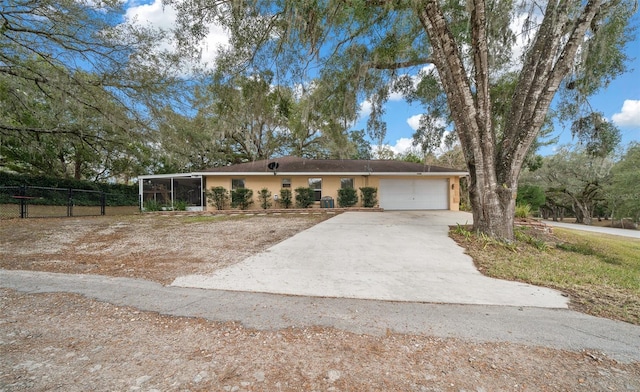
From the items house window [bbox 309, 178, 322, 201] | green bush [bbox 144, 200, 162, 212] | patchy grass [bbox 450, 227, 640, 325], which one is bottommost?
patchy grass [bbox 450, 227, 640, 325]

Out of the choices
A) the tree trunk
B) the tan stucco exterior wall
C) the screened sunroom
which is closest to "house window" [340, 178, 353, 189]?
the tan stucco exterior wall

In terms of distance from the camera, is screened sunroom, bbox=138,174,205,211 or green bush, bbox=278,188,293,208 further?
screened sunroom, bbox=138,174,205,211

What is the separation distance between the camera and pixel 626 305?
341 centimetres

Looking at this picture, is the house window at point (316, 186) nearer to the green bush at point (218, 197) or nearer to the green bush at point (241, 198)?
the green bush at point (241, 198)

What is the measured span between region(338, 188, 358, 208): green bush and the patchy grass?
7079 mm

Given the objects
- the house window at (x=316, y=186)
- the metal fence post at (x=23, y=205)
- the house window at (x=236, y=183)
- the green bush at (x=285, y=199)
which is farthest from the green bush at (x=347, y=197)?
the metal fence post at (x=23, y=205)

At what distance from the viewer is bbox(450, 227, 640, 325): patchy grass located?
138 inches

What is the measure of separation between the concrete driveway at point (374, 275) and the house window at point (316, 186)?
8.32m

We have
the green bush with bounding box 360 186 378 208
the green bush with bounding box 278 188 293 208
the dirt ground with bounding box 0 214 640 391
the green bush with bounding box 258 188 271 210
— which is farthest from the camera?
the green bush with bounding box 360 186 378 208

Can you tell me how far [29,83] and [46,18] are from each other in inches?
92.5

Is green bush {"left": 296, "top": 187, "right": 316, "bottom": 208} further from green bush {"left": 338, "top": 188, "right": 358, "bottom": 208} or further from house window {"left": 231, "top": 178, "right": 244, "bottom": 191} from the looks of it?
house window {"left": 231, "top": 178, "right": 244, "bottom": 191}

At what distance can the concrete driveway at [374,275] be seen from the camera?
3715 mm

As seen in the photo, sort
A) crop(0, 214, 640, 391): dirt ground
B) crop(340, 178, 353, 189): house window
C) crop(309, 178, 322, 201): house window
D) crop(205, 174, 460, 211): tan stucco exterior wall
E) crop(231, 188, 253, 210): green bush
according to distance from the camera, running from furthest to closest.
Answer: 1. crop(340, 178, 353, 189): house window
2. crop(309, 178, 322, 201): house window
3. crop(205, 174, 460, 211): tan stucco exterior wall
4. crop(231, 188, 253, 210): green bush
5. crop(0, 214, 640, 391): dirt ground

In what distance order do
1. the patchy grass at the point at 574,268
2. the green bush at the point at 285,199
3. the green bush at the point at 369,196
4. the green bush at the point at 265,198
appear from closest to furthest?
the patchy grass at the point at 574,268 < the green bush at the point at 265,198 < the green bush at the point at 285,199 < the green bush at the point at 369,196
